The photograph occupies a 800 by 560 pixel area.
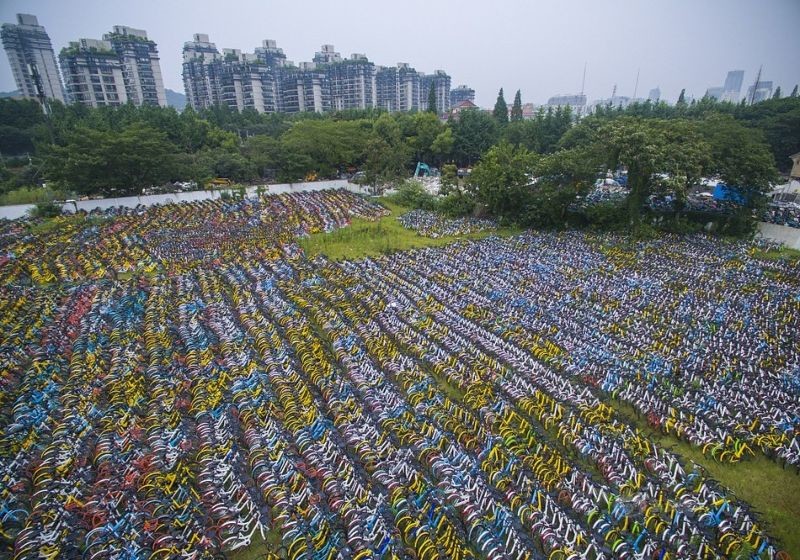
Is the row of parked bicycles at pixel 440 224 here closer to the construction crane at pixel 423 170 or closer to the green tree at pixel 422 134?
the construction crane at pixel 423 170

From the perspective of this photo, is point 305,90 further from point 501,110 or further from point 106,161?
point 106,161

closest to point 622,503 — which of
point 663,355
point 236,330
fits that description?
point 663,355

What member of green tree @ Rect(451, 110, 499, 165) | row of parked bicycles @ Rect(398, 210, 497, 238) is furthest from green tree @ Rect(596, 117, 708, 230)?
green tree @ Rect(451, 110, 499, 165)

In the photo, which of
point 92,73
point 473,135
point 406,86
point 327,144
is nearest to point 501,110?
point 473,135

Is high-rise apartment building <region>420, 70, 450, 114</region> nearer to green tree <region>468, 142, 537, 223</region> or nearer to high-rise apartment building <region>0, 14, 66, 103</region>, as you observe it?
high-rise apartment building <region>0, 14, 66, 103</region>

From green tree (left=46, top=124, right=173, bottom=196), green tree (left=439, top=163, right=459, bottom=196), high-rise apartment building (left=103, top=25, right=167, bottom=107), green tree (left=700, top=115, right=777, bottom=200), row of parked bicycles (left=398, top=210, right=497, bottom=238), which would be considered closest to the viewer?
green tree (left=700, top=115, right=777, bottom=200)

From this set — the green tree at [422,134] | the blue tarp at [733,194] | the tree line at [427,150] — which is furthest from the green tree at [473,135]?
the blue tarp at [733,194]
